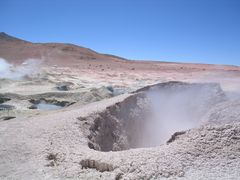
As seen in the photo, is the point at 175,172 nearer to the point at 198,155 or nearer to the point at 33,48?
the point at 198,155

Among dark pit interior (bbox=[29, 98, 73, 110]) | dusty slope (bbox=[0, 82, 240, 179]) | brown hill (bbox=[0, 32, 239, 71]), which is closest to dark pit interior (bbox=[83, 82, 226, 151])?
dusty slope (bbox=[0, 82, 240, 179])

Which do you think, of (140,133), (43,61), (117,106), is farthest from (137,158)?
(43,61)

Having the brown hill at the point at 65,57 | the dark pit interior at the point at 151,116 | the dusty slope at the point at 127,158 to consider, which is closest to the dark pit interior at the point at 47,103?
the dark pit interior at the point at 151,116

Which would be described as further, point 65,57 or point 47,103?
point 65,57

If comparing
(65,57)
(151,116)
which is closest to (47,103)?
(151,116)

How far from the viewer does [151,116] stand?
41.8 ft

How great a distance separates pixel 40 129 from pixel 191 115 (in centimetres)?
806

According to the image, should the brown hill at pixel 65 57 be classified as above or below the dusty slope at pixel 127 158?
above

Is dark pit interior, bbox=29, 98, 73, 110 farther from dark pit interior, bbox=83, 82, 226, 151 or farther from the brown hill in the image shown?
the brown hill

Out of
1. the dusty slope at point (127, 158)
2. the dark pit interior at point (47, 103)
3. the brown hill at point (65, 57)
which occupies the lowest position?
the dark pit interior at point (47, 103)

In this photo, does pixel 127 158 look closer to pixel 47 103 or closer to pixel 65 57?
pixel 47 103

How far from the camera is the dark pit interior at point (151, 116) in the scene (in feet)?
28.0

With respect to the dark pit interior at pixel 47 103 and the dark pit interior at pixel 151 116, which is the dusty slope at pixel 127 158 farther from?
the dark pit interior at pixel 47 103

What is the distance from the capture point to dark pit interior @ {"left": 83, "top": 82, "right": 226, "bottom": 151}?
8.53m
